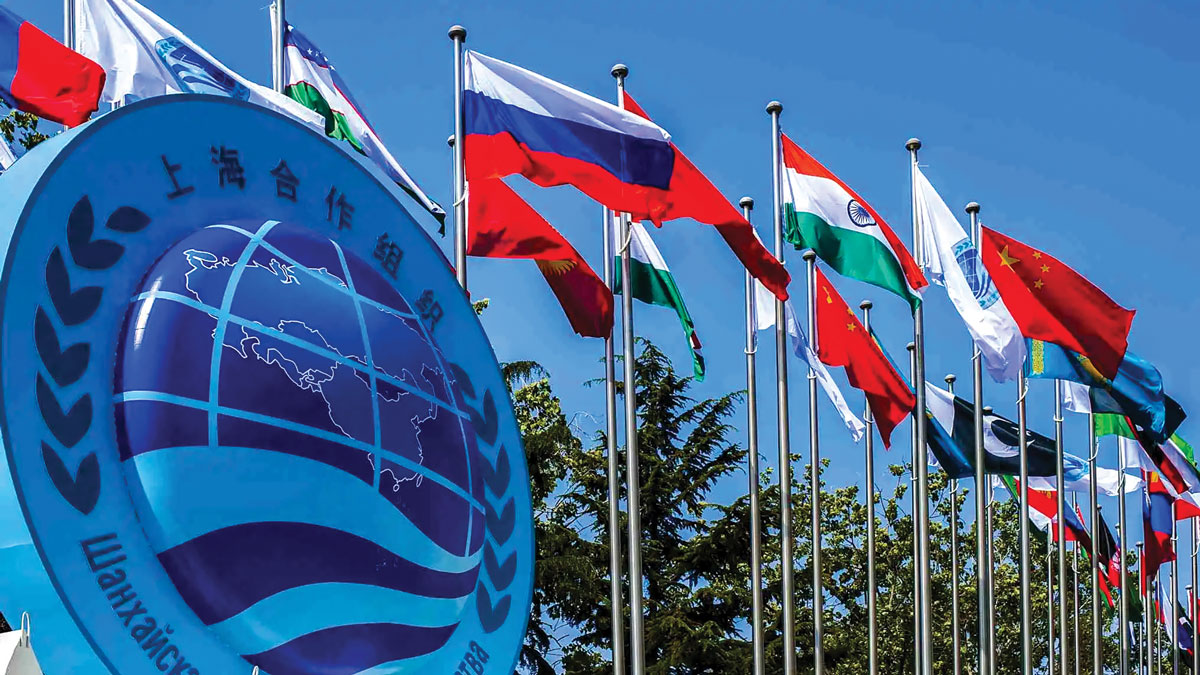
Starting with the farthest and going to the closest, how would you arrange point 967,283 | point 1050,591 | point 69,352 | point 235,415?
point 1050,591
point 967,283
point 235,415
point 69,352

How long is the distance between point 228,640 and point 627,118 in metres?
7.91

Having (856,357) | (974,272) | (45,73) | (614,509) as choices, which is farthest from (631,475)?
(974,272)

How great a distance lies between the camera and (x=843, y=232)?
19688 mm

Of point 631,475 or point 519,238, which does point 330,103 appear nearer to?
point 519,238

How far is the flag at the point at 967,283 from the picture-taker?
21.1 meters

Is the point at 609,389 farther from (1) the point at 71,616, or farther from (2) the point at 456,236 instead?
(1) the point at 71,616

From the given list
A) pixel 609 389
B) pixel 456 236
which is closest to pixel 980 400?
pixel 609 389

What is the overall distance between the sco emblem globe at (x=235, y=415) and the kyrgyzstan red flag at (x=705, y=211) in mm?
4435

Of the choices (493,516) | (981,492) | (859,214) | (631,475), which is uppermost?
(859,214)

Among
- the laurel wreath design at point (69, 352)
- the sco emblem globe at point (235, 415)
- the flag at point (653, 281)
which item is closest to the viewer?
the laurel wreath design at point (69, 352)

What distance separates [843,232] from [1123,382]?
6829 mm

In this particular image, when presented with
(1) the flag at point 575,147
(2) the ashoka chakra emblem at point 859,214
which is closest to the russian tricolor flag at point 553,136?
(1) the flag at point 575,147

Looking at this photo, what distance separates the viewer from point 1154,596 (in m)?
46.0

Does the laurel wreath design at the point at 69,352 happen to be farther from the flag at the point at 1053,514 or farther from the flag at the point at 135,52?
the flag at the point at 1053,514
